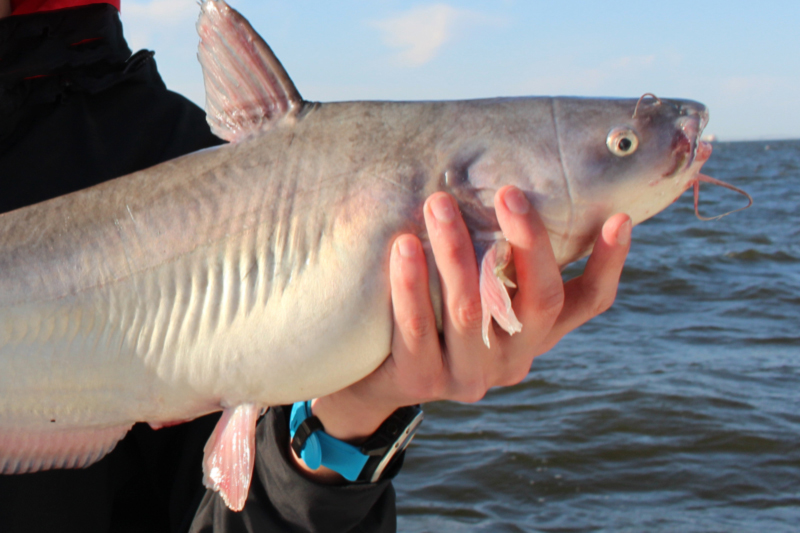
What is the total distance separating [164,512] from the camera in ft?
7.68

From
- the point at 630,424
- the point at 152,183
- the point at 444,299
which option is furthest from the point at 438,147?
the point at 630,424

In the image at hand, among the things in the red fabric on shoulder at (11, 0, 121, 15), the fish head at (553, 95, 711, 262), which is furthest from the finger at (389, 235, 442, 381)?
the red fabric on shoulder at (11, 0, 121, 15)

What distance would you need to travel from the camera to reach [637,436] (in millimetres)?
5152

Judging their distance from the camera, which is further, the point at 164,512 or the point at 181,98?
the point at 181,98

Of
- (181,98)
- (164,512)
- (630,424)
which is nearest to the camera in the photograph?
(164,512)

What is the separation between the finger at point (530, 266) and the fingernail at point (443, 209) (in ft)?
0.34

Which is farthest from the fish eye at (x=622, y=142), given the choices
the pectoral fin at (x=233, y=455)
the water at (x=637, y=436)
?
the water at (x=637, y=436)

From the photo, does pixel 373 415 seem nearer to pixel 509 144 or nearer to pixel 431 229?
pixel 431 229

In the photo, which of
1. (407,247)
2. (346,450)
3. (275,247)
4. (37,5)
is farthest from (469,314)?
(37,5)

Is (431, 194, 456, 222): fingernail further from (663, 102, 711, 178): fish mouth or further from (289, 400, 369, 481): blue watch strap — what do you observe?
(289, 400, 369, 481): blue watch strap

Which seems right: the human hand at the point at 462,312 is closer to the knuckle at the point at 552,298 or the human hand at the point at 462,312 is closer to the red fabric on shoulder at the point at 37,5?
the knuckle at the point at 552,298

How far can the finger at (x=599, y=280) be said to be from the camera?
158 centimetres

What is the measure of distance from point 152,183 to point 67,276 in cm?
29

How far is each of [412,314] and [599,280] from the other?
1.64ft
